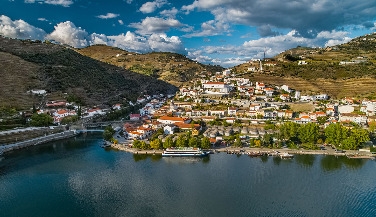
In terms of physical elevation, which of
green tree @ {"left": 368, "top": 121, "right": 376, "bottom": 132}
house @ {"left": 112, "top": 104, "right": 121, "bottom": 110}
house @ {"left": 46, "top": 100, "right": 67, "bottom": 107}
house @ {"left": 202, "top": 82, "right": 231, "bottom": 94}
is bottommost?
green tree @ {"left": 368, "top": 121, "right": 376, "bottom": 132}

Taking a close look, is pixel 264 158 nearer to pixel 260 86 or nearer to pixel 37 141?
pixel 37 141

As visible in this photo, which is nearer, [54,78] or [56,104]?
[56,104]

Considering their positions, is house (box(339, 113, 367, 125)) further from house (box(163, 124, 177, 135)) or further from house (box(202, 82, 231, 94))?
house (box(202, 82, 231, 94))

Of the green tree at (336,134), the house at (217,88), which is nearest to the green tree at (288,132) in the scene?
the green tree at (336,134)

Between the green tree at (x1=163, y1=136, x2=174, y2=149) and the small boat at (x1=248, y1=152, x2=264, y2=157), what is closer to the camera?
the small boat at (x1=248, y1=152, x2=264, y2=157)

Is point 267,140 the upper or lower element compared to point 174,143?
upper

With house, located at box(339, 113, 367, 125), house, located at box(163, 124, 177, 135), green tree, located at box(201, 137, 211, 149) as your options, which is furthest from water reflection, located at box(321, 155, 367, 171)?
house, located at box(163, 124, 177, 135)

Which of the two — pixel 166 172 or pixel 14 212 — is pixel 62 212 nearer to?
pixel 14 212

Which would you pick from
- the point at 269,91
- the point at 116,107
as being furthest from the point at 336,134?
the point at 116,107

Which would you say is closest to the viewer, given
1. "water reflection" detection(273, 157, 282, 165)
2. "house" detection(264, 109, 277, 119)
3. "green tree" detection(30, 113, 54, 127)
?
"water reflection" detection(273, 157, 282, 165)
